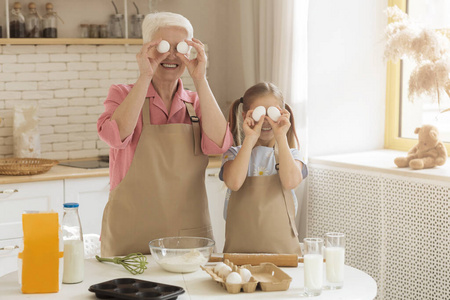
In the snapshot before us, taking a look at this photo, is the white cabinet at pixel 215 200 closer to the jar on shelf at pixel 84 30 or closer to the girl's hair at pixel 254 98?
the jar on shelf at pixel 84 30

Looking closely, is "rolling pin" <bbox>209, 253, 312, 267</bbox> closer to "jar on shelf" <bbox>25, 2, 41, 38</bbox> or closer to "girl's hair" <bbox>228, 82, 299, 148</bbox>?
"girl's hair" <bbox>228, 82, 299, 148</bbox>


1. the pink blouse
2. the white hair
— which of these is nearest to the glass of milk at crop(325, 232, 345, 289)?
the pink blouse

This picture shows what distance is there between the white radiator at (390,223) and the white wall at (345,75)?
11.1 inches

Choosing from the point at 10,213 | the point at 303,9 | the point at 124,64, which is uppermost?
the point at 303,9

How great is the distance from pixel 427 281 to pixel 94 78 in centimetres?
223

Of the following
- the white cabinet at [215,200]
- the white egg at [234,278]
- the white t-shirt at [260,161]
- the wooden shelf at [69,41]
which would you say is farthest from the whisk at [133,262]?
the wooden shelf at [69,41]

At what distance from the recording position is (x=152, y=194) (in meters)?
2.27

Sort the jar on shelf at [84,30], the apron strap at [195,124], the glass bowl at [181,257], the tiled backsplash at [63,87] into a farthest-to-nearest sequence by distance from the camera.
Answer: the jar on shelf at [84,30] → the tiled backsplash at [63,87] → the apron strap at [195,124] → the glass bowl at [181,257]

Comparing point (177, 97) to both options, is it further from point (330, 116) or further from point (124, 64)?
point (124, 64)

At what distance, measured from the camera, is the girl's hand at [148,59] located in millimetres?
2189

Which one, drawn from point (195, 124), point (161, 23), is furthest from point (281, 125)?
point (161, 23)

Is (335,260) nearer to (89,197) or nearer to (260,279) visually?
(260,279)

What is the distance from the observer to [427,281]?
304 cm

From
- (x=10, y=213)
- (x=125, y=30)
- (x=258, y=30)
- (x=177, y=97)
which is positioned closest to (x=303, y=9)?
(x=258, y=30)
